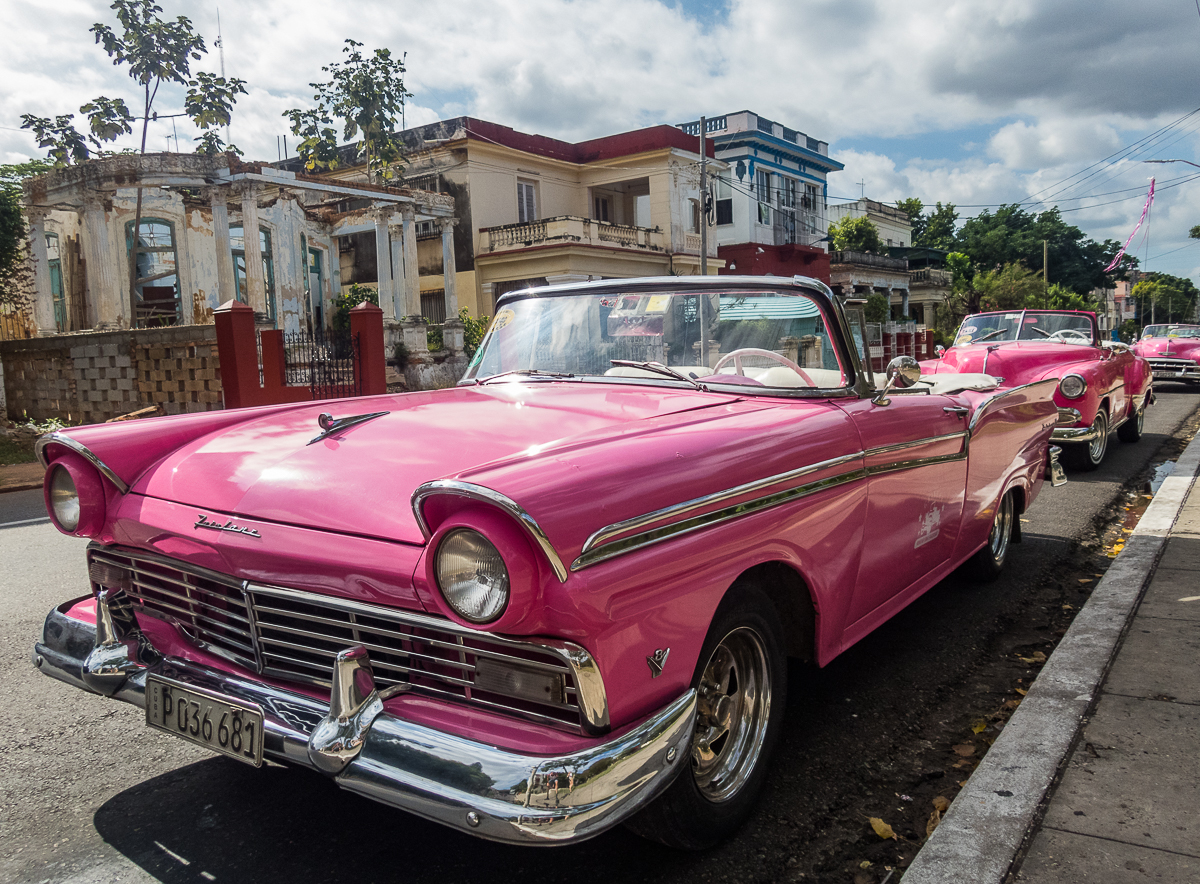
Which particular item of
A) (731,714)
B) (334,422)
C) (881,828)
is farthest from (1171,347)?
(334,422)

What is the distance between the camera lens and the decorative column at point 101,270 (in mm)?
14867

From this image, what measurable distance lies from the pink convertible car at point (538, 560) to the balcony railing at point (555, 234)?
68.2ft

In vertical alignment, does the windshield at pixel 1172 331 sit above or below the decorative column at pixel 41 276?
below

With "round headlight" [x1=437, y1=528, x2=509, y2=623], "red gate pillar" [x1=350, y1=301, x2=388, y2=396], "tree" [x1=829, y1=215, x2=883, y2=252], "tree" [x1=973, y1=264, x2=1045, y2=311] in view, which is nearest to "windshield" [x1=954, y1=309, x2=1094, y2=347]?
"red gate pillar" [x1=350, y1=301, x2=388, y2=396]

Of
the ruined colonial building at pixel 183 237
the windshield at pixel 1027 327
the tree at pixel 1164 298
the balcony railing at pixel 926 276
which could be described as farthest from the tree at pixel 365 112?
the tree at pixel 1164 298

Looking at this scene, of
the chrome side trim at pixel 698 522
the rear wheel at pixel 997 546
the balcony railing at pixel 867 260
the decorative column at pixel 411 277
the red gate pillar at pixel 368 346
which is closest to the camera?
the chrome side trim at pixel 698 522

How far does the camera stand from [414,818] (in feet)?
8.38

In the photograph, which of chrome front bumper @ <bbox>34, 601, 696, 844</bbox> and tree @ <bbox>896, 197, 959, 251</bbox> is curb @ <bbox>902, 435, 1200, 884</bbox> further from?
tree @ <bbox>896, 197, 959, 251</bbox>

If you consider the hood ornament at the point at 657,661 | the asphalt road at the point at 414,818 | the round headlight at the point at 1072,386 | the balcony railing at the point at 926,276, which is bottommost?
the asphalt road at the point at 414,818

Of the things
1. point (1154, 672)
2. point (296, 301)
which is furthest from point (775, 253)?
point (1154, 672)

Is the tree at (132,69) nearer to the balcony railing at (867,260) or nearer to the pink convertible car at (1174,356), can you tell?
the pink convertible car at (1174,356)

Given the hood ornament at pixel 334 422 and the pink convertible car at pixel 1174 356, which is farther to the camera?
Result: the pink convertible car at pixel 1174 356

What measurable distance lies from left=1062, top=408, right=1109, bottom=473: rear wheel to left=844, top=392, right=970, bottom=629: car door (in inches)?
202

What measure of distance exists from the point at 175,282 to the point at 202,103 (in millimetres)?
3411
